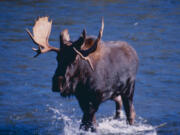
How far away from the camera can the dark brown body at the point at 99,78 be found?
6.71 meters

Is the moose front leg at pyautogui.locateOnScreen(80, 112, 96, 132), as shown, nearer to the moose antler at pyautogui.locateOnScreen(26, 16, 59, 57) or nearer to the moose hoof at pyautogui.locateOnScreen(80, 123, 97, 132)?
the moose hoof at pyautogui.locateOnScreen(80, 123, 97, 132)

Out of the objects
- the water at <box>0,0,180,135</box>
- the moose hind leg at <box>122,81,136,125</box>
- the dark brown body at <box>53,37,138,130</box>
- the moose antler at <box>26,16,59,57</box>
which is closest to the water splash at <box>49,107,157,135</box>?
the water at <box>0,0,180,135</box>

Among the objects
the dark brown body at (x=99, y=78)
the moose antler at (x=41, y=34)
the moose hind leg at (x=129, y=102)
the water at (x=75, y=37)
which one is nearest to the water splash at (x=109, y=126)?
the water at (x=75, y=37)

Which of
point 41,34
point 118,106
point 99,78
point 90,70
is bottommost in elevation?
point 118,106

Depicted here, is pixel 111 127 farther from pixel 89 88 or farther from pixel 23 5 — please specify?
pixel 23 5

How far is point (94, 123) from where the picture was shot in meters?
7.15

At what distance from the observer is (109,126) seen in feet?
25.1

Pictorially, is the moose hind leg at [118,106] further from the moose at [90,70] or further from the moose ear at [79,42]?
the moose ear at [79,42]

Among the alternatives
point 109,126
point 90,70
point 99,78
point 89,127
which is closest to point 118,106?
point 109,126

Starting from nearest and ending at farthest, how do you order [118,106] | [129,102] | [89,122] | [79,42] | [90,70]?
[79,42] → [90,70] → [89,122] → [129,102] → [118,106]

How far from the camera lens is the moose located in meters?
6.56

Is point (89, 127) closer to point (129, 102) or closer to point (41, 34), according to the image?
point (129, 102)

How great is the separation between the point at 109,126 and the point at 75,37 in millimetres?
5815

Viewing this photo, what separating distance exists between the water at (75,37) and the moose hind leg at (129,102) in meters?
0.13
